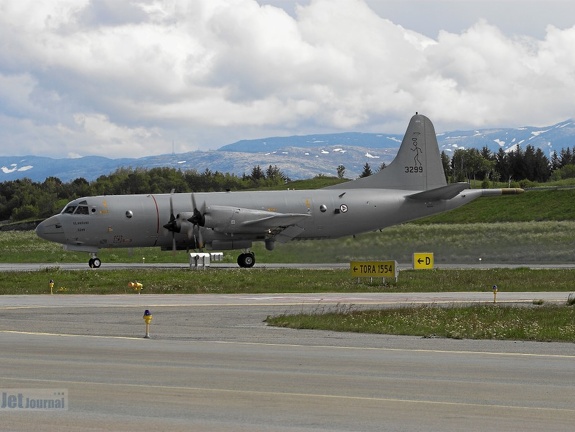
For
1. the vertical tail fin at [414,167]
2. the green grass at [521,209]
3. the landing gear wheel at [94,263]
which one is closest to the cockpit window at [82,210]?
the landing gear wheel at [94,263]

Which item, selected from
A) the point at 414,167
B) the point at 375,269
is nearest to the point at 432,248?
the point at 414,167

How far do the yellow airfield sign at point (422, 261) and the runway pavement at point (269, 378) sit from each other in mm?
25463

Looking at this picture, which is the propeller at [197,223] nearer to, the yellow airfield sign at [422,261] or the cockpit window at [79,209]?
the cockpit window at [79,209]

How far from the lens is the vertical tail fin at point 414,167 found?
60844 millimetres

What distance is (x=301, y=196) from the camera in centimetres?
5809

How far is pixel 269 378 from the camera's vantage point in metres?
16.8

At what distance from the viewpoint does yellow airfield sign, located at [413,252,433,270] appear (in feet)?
171

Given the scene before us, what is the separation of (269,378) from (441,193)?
42726 mm

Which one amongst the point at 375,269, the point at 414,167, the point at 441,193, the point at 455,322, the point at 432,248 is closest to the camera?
the point at 455,322

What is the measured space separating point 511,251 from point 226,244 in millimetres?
19954

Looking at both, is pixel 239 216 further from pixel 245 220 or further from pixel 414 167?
pixel 414 167

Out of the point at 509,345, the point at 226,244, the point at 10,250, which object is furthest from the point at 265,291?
the point at 10,250

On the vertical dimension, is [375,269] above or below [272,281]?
above

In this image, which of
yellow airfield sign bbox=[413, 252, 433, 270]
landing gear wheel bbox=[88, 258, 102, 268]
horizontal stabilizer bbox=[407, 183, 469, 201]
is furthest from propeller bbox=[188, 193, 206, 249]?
horizontal stabilizer bbox=[407, 183, 469, 201]
